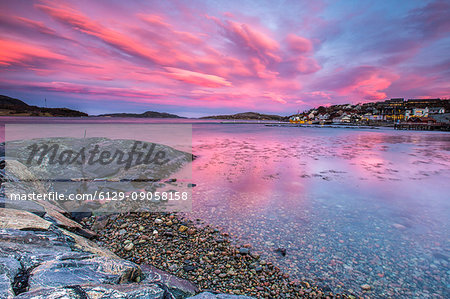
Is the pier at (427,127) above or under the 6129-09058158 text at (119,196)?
above

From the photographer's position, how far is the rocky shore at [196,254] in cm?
385

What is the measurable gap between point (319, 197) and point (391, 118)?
19226 cm

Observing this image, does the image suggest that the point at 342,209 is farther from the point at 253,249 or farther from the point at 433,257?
the point at 253,249

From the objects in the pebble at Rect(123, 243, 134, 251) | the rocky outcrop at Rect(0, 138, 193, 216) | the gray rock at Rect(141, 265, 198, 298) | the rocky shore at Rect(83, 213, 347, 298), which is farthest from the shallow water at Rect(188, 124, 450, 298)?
the rocky outcrop at Rect(0, 138, 193, 216)

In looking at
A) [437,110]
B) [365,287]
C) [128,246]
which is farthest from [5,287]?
[437,110]

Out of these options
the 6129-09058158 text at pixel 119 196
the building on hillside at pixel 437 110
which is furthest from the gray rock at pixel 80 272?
the building on hillside at pixel 437 110

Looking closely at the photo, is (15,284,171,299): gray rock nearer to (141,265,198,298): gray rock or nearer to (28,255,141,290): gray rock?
(28,255,141,290): gray rock

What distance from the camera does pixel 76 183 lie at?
8.82 m

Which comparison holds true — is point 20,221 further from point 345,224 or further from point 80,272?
point 345,224

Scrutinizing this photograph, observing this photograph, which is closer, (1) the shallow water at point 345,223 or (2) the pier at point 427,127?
(1) the shallow water at point 345,223

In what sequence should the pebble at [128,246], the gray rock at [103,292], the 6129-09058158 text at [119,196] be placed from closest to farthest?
1. the gray rock at [103,292]
2. the pebble at [128,246]
3. the 6129-09058158 text at [119,196]

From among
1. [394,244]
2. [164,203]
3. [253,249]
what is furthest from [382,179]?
[164,203]

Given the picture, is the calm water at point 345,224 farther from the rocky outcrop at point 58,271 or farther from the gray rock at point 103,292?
the gray rock at point 103,292

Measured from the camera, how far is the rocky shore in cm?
385
